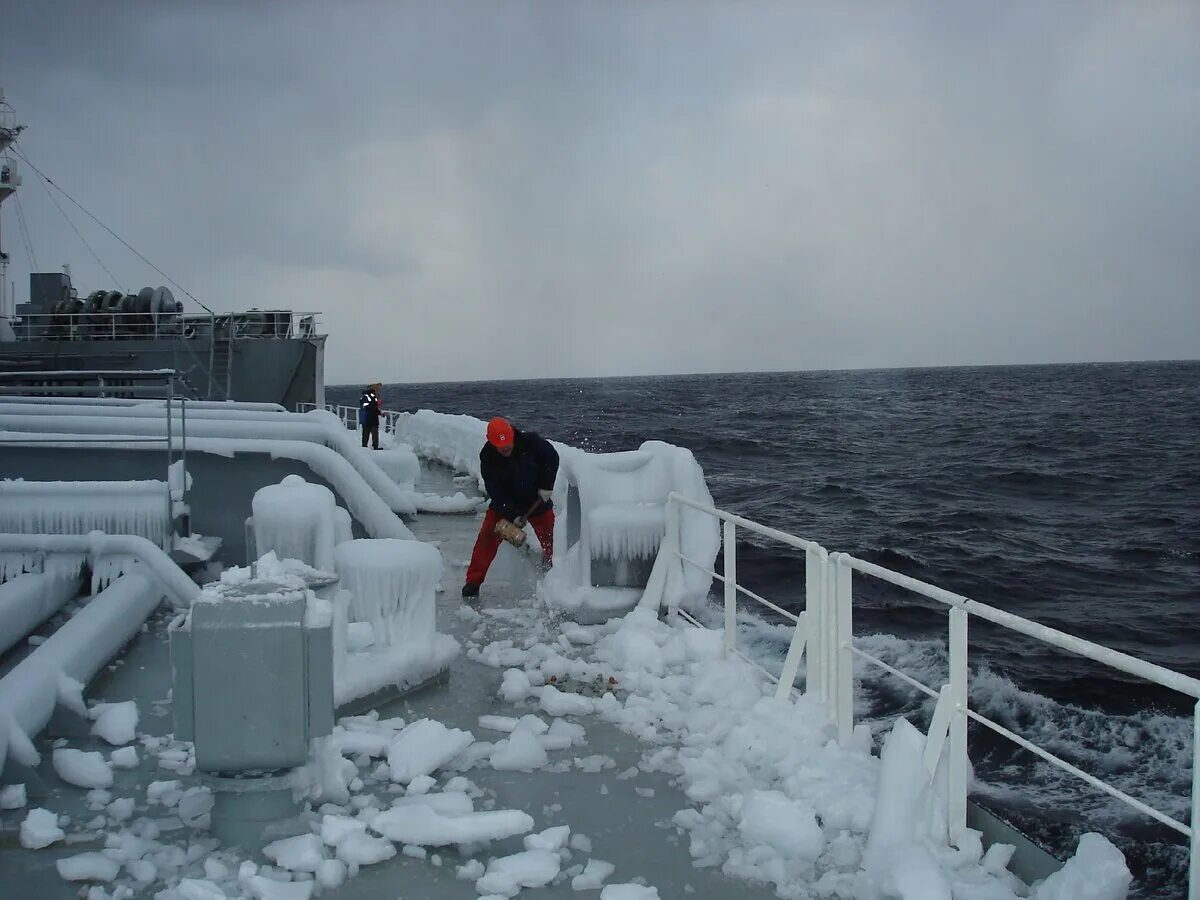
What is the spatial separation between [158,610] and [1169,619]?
13290mm

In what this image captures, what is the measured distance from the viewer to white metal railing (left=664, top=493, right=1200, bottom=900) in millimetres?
3031

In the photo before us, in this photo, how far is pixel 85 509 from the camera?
23.4 ft

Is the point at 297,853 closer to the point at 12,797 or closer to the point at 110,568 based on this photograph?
the point at 12,797

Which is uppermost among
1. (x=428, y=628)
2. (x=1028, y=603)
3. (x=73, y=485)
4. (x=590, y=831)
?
(x=73, y=485)

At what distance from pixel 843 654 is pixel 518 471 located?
3.81 meters

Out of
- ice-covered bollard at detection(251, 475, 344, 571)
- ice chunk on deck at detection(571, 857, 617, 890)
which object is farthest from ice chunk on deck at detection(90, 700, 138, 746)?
ice chunk on deck at detection(571, 857, 617, 890)

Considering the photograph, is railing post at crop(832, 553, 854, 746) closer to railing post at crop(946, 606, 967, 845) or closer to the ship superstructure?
railing post at crop(946, 606, 967, 845)

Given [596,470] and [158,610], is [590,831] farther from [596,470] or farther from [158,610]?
[158,610]

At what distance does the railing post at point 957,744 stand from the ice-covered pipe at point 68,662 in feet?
12.5

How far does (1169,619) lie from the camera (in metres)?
14.0

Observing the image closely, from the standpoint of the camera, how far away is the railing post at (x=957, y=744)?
3.72 meters

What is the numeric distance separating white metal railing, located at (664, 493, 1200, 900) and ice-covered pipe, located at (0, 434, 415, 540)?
10.6 feet

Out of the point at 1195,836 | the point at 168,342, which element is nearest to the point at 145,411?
the point at 1195,836

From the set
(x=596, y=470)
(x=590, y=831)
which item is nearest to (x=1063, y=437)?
(x=596, y=470)
